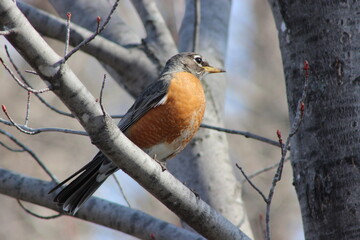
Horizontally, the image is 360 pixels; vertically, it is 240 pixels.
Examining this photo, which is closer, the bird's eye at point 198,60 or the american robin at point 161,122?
the american robin at point 161,122

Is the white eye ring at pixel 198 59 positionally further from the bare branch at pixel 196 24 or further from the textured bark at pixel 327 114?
the textured bark at pixel 327 114

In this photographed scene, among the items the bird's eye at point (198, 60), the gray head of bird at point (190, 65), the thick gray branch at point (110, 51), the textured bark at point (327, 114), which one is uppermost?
the bird's eye at point (198, 60)

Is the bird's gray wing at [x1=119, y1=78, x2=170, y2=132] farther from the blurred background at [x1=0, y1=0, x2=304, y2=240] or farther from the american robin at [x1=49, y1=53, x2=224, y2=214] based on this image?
the blurred background at [x1=0, y1=0, x2=304, y2=240]

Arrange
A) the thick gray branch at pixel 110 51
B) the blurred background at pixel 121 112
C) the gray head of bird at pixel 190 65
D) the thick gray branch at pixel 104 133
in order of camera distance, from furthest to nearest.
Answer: the blurred background at pixel 121 112 < the gray head of bird at pixel 190 65 < the thick gray branch at pixel 110 51 < the thick gray branch at pixel 104 133

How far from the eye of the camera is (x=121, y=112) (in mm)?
12336

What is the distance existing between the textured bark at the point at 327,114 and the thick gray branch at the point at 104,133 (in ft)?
1.84

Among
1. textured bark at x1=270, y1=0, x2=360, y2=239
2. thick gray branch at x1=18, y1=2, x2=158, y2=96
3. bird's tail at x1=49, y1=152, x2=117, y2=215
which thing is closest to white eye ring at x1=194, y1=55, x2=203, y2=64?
thick gray branch at x1=18, y1=2, x2=158, y2=96

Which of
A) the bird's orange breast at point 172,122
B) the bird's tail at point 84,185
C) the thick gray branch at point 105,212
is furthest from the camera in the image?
the bird's orange breast at point 172,122

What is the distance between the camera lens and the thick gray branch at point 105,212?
3.74 m

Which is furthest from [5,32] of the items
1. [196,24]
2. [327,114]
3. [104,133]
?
[196,24]

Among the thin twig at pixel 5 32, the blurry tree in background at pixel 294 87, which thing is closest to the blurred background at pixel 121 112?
the blurry tree in background at pixel 294 87

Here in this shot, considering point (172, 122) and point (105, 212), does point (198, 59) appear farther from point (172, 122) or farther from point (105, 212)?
point (105, 212)

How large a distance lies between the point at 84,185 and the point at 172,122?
2.64ft

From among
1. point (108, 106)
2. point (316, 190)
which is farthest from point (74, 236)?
point (316, 190)
